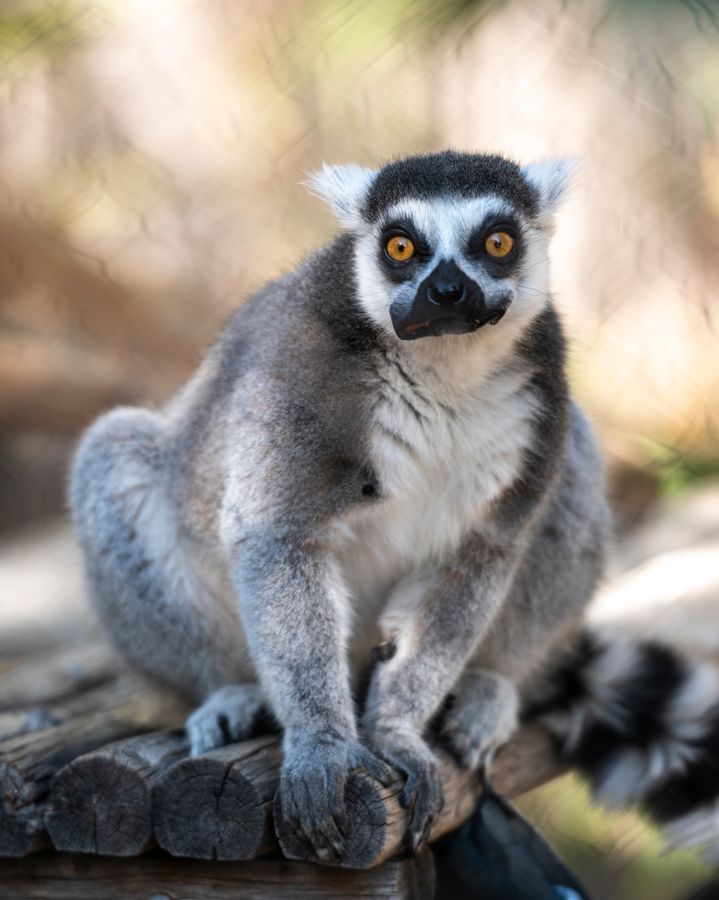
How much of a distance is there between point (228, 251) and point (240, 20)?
40.7 inches

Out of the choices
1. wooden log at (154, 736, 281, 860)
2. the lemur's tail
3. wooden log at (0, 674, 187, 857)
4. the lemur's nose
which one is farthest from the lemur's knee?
the lemur's tail

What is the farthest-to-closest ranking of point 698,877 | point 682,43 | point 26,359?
1. point 26,359
2. point 682,43
3. point 698,877

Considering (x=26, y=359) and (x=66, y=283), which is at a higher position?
(x=66, y=283)

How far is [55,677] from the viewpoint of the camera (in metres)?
3.75

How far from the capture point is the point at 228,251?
510 centimetres

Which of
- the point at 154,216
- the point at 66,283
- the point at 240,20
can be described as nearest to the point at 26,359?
the point at 66,283

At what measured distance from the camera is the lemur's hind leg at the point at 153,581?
265 centimetres

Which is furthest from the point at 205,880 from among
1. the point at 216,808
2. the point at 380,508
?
the point at 380,508

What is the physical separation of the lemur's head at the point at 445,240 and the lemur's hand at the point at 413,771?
0.81 m

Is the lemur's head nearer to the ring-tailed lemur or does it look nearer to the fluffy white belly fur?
the ring-tailed lemur

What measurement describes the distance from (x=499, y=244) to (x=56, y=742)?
1478 millimetres

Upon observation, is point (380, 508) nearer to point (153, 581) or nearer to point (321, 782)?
point (321, 782)

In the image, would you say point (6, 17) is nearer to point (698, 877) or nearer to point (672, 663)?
point (672, 663)

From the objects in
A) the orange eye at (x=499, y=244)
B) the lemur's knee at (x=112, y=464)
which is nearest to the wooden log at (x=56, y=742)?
the lemur's knee at (x=112, y=464)
